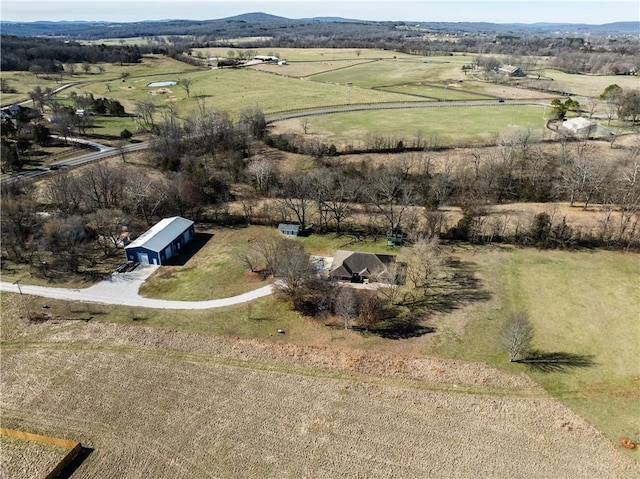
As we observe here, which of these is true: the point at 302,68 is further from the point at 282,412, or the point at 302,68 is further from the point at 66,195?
the point at 282,412

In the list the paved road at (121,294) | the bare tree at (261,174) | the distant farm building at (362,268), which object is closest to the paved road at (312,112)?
the bare tree at (261,174)

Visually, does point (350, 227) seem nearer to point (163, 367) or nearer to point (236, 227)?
point (236, 227)

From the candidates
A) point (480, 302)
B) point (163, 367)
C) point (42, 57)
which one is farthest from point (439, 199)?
point (42, 57)

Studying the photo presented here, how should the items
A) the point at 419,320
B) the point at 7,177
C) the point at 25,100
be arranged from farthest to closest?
the point at 25,100 < the point at 7,177 < the point at 419,320

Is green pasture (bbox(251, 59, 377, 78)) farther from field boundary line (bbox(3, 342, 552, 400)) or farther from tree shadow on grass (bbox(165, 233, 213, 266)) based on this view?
field boundary line (bbox(3, 342, 552, 400))

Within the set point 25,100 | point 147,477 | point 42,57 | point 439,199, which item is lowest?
point 147,477

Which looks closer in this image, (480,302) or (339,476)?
(339,476)

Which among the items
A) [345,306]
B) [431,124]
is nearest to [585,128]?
[431,124]
